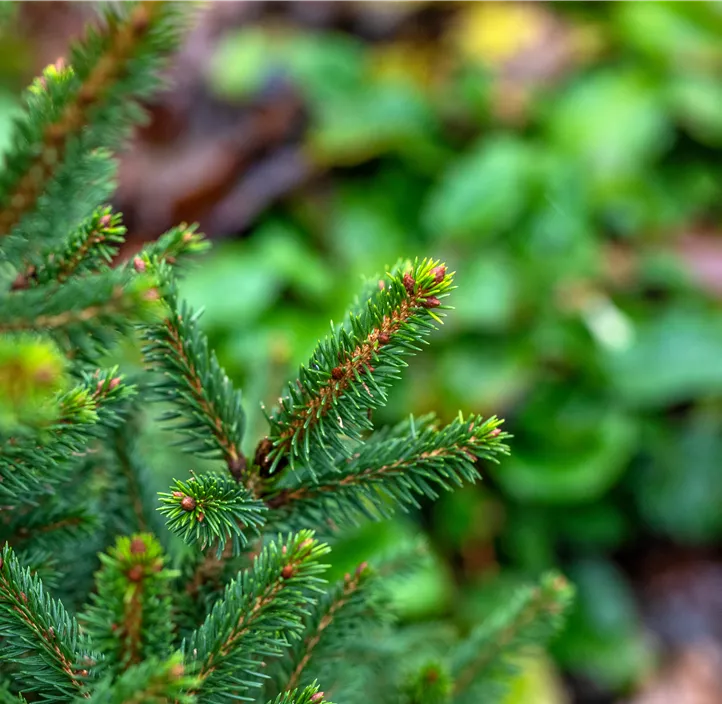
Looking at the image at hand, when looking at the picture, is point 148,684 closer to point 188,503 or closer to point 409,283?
point 188,503

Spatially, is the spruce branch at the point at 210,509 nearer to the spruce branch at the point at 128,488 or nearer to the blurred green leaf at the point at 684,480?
the spruce branch at the point at 128,488

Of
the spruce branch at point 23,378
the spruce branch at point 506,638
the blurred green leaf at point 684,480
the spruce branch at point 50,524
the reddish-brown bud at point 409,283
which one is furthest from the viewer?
the blurred green leaf at point 684,480

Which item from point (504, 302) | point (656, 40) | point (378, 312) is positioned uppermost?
point (378, 312)

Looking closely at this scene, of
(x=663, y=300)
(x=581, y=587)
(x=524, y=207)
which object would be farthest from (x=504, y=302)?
(x=581, y=587)

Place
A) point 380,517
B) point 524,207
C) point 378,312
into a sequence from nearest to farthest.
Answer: point 378,312
point 380,517
point 524,207

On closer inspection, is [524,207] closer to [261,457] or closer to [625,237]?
[625,237]

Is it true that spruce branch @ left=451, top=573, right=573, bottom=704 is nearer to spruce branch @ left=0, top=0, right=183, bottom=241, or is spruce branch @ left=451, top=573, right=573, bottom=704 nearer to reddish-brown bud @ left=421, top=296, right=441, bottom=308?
reddish-brown bud @ left=421, top=296, right=441, bottom=308

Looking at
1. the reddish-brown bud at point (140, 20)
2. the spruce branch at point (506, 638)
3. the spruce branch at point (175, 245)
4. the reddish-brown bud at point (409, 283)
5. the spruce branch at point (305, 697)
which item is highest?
the reddish-brown bud at point (140, 20)

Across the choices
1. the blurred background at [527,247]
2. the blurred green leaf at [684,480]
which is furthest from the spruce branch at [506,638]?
the blurred green leaf at [684,480]
